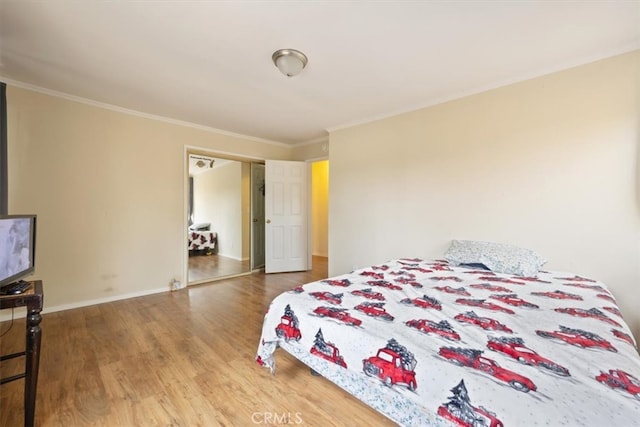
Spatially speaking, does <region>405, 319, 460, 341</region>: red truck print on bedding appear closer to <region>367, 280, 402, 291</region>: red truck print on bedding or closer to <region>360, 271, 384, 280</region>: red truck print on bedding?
<region>367, 280, 402, 291</region>: red truck print on bedding

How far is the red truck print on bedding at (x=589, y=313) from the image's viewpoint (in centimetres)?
132

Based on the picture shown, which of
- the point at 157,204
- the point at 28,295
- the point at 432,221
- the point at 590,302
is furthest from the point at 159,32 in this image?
the point at 590,302

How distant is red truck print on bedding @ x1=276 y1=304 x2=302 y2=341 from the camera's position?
4.98ft

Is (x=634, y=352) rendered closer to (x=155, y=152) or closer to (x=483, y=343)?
(x=483, y=343)

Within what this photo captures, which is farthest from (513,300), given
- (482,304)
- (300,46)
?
(300,46)

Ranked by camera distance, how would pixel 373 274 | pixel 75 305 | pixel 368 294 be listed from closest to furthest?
pixel 368 294
pixel 373 274
pixel 75 305

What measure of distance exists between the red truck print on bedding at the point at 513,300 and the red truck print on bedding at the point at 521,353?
19.6 inches

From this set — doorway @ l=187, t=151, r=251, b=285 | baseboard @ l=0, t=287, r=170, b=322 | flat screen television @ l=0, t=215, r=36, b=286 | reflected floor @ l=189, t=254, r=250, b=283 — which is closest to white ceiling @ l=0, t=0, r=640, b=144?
flat screen television @ l=0, t=215, r=36, b=286

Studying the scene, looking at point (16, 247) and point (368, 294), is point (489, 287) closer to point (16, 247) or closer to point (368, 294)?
point (368, 294)

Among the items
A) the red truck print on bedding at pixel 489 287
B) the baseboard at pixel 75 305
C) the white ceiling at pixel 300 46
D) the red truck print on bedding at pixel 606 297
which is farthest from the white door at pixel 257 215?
the red truck print on bedding at pixel 606 297

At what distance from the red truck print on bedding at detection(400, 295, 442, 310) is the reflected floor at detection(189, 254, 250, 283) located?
3506mm

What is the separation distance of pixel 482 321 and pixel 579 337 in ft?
1.19

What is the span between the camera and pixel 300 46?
198 cm

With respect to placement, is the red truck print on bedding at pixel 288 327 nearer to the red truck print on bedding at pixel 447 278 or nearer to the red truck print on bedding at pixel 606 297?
the red truck print on bedding at pixel 447 278
